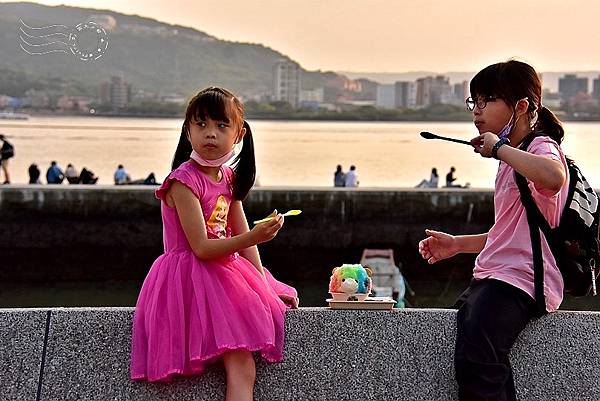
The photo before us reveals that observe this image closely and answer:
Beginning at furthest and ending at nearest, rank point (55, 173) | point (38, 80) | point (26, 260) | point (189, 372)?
point (38, 80) < point (55, 173) < point (26, 260) < point (189, 372)

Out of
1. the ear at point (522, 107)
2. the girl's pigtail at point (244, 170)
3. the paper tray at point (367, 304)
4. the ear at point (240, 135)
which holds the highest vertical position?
the ear at point (522, 107)

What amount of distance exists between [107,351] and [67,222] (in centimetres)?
1926

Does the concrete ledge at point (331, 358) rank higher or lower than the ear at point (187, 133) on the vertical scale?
lower

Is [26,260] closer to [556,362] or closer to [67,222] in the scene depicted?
[67,222]

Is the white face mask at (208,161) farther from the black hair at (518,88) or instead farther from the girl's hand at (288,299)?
the black hair at (518,88)

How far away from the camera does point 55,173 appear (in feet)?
120

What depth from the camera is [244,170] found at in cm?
557

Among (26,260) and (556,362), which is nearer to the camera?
(556,362)

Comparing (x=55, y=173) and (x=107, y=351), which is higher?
(x=107, y=351)

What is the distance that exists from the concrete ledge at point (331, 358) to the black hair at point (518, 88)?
0.83 meters

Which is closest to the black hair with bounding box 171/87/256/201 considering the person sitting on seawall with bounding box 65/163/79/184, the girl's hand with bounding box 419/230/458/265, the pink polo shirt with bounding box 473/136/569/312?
the girl's hand with bounding box 419/230/458/265

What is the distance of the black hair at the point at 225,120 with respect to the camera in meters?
5.37

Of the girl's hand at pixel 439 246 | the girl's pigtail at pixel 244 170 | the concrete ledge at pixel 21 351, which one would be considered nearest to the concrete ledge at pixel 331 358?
the concrete ledge at pixel 21 351

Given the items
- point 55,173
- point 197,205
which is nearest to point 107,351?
point 197,205
